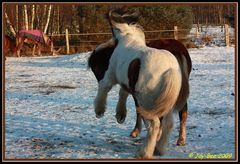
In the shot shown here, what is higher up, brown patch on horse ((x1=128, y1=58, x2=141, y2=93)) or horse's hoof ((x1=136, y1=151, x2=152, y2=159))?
brown patch on horse ((x1=128, y1=58, x2=141, y2=93))

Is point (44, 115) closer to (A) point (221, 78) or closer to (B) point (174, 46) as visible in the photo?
(B) point (174, 46)

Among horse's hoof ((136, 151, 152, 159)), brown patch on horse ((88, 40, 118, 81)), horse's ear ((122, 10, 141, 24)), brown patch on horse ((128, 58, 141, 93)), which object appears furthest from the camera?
brown patch on horse ((88, 40, 118, 81))

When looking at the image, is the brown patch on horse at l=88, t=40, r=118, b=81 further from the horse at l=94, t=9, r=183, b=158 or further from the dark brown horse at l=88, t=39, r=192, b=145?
the horse at l=94, t=9, r=183, b=158

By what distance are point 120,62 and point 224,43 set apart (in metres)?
17.5

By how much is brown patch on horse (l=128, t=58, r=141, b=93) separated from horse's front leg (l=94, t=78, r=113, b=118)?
72 cm

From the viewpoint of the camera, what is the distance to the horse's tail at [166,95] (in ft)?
13.4

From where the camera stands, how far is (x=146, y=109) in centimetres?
424

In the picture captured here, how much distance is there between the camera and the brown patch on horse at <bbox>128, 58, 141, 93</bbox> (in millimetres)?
4214

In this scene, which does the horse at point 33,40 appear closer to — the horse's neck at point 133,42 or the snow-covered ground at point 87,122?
the snow-covered ground at point 87,122

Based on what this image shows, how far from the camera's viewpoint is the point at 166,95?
4.09m

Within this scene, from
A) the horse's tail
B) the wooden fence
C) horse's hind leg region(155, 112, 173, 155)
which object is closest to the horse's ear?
the horse's tail

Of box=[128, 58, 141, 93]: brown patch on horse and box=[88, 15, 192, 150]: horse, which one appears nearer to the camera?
box=[128, 58, 141, 93]: brown patch on horse

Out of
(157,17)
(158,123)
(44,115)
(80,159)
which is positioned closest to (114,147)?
(80,159)

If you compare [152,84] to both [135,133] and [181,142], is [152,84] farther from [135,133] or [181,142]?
[135,133]
